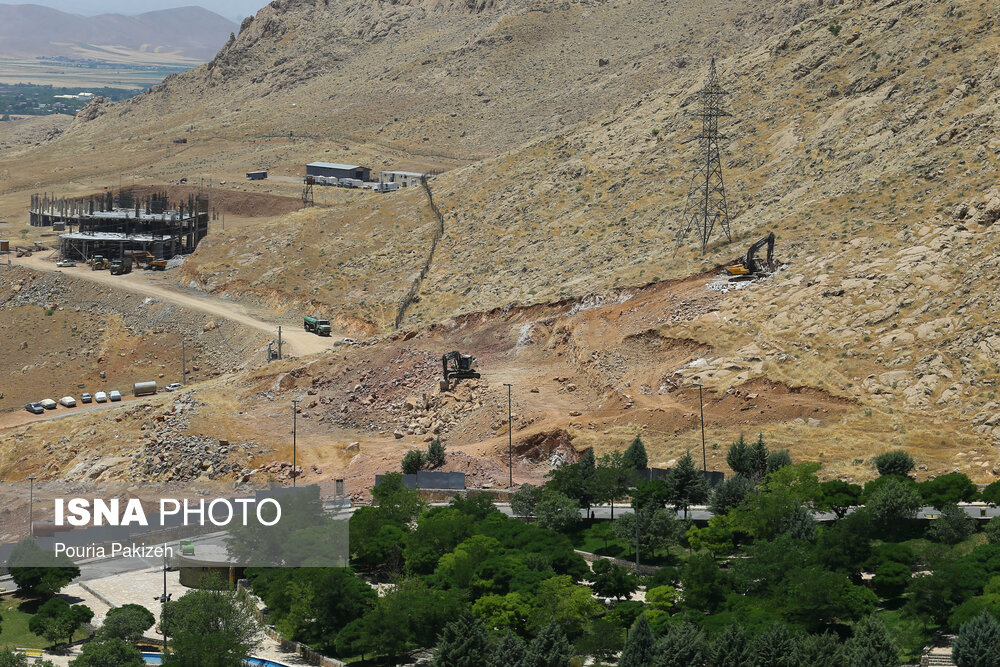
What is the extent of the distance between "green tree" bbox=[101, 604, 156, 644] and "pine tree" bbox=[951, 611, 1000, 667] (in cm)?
3240

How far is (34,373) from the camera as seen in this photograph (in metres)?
120

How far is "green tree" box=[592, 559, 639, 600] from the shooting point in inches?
2504

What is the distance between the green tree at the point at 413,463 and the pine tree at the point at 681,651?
2906 centimetres

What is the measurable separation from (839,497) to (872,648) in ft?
62.2

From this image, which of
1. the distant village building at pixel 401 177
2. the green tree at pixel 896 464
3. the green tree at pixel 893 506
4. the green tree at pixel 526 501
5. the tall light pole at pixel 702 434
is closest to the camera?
the green tree at pixel 893 506

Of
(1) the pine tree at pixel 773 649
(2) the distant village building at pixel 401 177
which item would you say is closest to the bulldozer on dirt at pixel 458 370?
(1) the pine tree at pixel 773 649

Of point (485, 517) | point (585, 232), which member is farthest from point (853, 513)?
point (585, 232)

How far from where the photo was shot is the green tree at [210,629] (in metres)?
56.9

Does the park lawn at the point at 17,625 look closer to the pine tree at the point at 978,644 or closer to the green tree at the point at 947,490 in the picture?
the pine tree at the point at 978,644

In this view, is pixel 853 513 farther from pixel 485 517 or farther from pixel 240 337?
pixel 240 337

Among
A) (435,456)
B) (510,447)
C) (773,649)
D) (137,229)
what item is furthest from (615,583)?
(137,229)

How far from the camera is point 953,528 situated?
220ft

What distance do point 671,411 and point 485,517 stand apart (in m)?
15.8

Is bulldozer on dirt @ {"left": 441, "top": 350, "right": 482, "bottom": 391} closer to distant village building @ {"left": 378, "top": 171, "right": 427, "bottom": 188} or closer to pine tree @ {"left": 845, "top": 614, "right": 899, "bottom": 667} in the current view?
pine tree @ {"left": 845, "top": 614, "right": 899, "bottom": 667}
